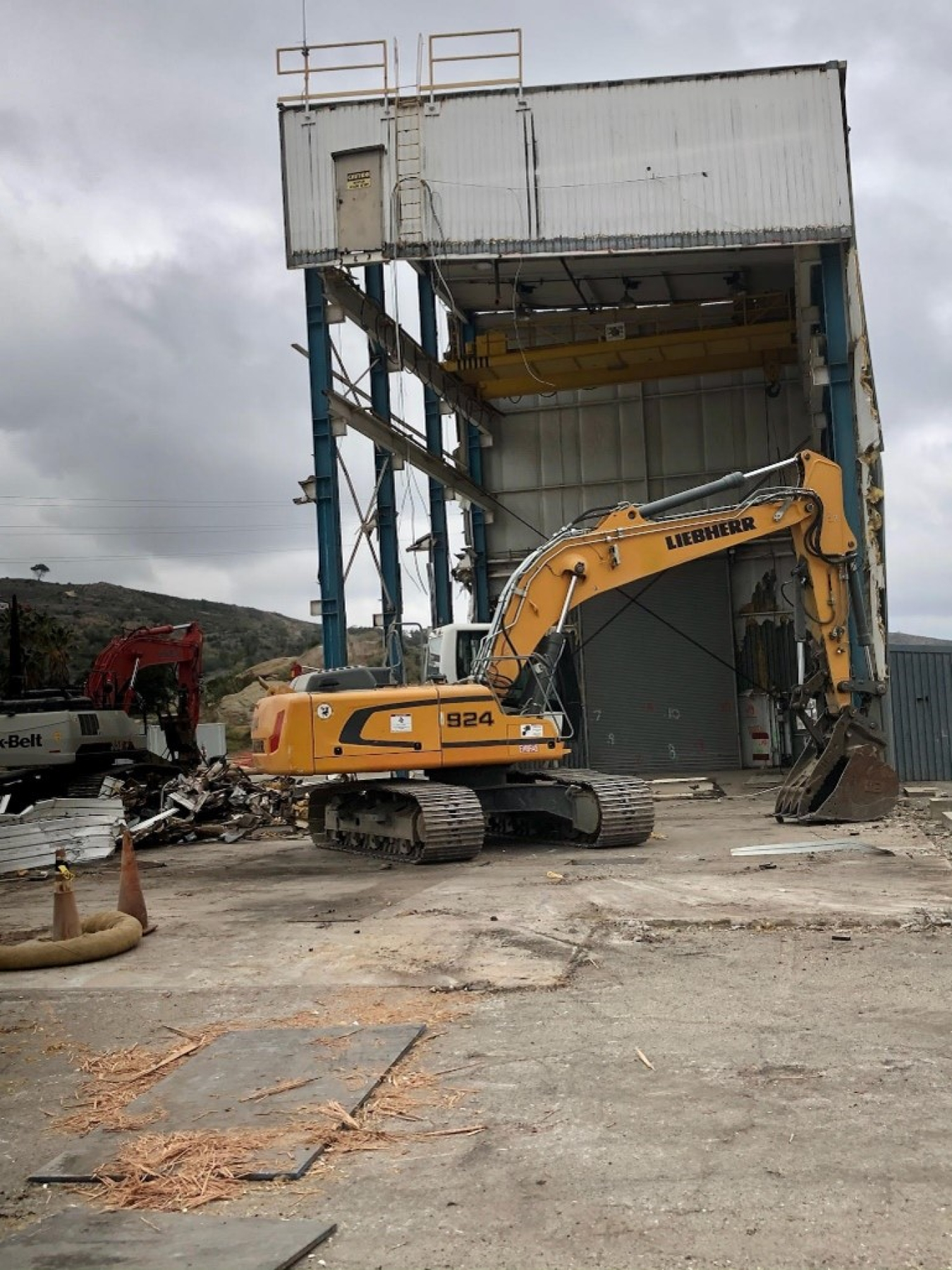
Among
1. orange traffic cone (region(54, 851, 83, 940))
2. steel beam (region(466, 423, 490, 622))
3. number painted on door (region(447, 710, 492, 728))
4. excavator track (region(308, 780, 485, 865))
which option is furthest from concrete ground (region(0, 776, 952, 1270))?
steel beam (region(466, 423, 490, 622))

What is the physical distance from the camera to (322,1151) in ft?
16.4

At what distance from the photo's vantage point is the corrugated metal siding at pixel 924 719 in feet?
82.8

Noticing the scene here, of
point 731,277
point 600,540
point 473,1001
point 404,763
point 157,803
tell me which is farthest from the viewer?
point 731,277

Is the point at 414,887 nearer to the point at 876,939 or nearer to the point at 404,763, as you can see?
the point at 404,763

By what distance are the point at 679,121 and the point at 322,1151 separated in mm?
19849

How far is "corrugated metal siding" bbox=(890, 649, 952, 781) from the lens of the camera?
25.2m

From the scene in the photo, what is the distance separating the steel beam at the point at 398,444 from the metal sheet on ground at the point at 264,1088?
16.8 m

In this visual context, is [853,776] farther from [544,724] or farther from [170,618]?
[170,618]

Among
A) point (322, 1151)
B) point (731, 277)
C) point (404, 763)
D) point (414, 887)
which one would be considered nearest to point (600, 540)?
point (404, 763)

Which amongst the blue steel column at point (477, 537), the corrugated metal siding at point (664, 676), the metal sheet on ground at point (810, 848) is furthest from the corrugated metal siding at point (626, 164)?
the metal sheet on ground at point (810, 848)

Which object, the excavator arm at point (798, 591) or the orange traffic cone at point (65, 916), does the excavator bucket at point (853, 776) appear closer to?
the excavator arm at point (798, 591)

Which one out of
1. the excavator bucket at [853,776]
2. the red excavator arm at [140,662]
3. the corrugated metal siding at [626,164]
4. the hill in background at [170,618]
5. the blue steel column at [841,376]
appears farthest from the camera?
the hill in background at [170,618]

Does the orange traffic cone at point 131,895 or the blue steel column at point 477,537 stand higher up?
the blue steel column at point 477,537

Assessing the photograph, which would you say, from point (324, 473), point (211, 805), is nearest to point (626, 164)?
point (324, 473)
